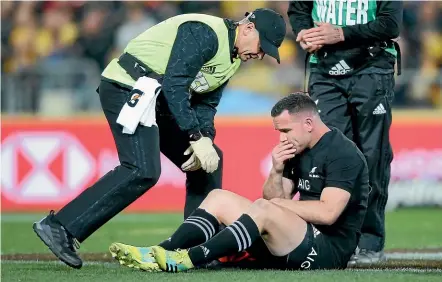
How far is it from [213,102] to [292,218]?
167 cm

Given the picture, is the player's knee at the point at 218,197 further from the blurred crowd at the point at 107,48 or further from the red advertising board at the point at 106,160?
the blurred crowd at the point at 107,48

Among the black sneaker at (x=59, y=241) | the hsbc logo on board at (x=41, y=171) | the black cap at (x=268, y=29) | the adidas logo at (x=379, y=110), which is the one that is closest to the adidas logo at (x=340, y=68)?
the adidas logo at (x=379, y=110)

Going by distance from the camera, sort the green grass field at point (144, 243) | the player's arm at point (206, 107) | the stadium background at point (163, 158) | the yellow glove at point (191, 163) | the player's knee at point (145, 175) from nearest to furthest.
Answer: the green grass field at point (144, 243) < the player's knee at point (145, 175) < the yellow glove at point (191, 163) < the player's arm at point (206, 107) < the stadium background at point (163, 158)

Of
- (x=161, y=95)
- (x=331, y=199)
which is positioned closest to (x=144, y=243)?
(x=161, y=95)

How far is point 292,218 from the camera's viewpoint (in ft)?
22.8

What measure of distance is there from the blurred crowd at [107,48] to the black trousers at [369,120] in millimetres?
6139

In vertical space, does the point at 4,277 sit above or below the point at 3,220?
above

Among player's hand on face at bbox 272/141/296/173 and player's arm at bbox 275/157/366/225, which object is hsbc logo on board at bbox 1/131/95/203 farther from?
player's arm at bbox 275/157/366/225

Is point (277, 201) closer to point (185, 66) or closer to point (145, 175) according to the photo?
point (145, 175)

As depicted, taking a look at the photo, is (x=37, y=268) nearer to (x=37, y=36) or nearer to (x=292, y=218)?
(x=292, y=218)

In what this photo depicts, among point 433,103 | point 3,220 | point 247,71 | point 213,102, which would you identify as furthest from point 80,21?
point 213,102

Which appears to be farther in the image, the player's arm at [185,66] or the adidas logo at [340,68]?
the adidas logo at [340,68]

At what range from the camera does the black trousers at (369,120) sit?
8.64 m

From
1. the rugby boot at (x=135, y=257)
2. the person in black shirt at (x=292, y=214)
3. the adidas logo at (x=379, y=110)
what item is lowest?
the rugby boot at (x=135, y=257)
